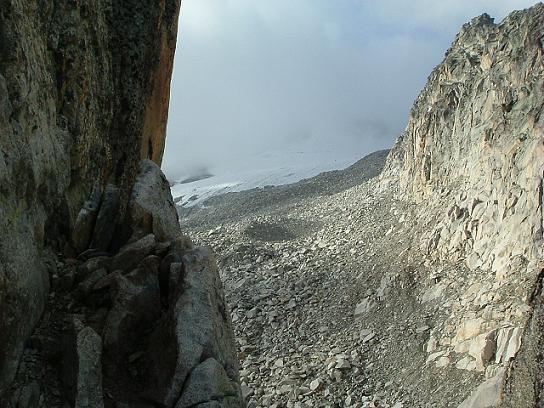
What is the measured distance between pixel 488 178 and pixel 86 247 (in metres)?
22.1

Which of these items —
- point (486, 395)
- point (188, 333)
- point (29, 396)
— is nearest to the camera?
point (29, 396)

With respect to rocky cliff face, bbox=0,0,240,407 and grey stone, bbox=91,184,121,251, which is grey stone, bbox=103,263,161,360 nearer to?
rocky cliff face, bbox=0,0,240,407

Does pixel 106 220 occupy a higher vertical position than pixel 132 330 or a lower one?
higher

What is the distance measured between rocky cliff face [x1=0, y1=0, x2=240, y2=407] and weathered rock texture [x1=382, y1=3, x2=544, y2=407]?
11.0 metres

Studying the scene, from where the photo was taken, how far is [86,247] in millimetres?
8531

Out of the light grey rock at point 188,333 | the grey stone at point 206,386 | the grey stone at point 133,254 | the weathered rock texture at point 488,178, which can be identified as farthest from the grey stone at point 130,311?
the weathered rock texture at point 488,178

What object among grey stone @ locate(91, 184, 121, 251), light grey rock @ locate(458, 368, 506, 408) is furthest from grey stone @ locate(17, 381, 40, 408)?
light grey rock @ locate(458, 368, 506, 408)

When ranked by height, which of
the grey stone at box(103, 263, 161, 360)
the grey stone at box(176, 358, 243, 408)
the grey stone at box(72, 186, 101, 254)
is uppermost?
the grey stone at box(72, 186, 101, 254)

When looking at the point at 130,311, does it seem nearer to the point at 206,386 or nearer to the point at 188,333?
the point at 188,333

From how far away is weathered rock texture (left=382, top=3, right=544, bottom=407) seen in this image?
62.9ft

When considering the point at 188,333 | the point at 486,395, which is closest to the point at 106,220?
the point at 188,333

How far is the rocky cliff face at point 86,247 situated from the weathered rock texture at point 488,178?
11026 millimetres

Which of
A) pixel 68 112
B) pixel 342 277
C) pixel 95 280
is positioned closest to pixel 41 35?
pixel 68 112

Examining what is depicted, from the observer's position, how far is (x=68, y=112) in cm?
875
